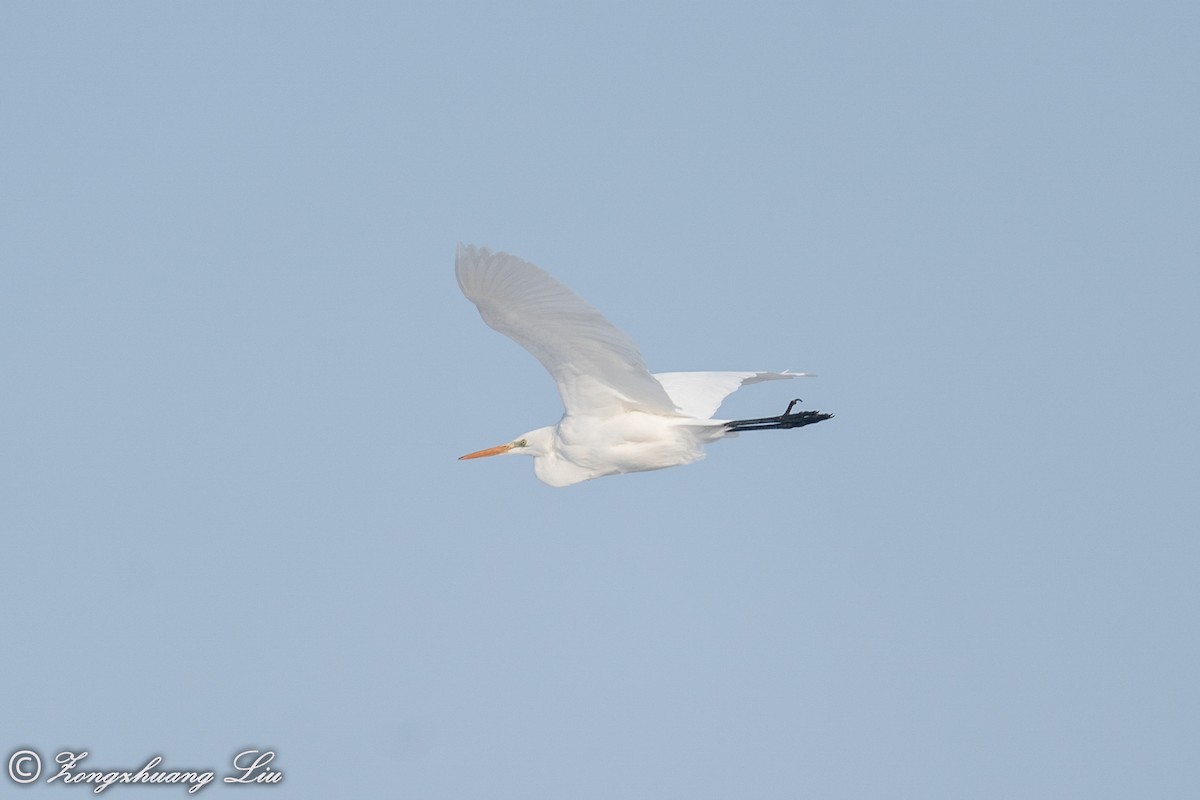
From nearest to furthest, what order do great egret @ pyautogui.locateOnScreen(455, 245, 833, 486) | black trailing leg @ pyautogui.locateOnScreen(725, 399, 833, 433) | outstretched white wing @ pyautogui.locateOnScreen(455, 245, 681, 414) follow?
outstretched white wing @ pyautogui.locateOnScreen(455, 245, 681, 414) < great egret @ pyautogui.locateOnScreen(455, 245, 833, 486) < black trailing leg @ pyautogui.locateOnScreen(725, 399, 833, 433)

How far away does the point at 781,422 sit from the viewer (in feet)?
41.3

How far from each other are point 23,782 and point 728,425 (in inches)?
254

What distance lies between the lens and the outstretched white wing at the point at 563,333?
34.6 ft

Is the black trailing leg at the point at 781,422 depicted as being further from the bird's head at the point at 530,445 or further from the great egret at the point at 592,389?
the bird's head at the point at 530,445

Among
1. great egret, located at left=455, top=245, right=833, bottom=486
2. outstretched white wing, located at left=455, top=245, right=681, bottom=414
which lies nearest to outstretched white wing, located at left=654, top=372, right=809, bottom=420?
great egret, located at left=455, top=245, right=833, bottom=486

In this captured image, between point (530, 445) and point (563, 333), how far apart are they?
8.29ft

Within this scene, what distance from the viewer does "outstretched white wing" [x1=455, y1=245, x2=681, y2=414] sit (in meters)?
10.5

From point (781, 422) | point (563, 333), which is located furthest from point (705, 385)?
point (563, 333)

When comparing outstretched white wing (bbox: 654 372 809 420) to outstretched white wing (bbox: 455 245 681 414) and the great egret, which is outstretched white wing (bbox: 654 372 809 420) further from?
outstretched white wing (bbox: 455 245 681 414)

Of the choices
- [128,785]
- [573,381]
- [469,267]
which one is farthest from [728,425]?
[128,785]

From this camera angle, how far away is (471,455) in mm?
14445

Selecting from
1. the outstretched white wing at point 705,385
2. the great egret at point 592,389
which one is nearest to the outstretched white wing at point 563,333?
the great egret at point 592,389

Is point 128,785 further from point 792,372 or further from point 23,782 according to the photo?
point 792,372

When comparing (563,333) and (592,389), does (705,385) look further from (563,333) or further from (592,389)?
(563,333)
